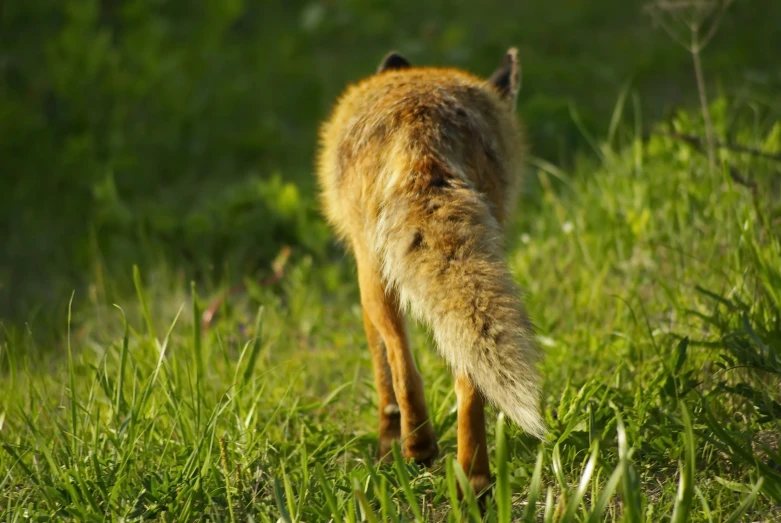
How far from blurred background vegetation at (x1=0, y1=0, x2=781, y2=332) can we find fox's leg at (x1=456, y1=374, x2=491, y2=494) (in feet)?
9.36

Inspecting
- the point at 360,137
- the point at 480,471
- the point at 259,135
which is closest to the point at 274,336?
the point at 360,137

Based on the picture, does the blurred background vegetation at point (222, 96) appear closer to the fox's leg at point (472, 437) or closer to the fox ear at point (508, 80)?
the fox ear at point (508, 80)

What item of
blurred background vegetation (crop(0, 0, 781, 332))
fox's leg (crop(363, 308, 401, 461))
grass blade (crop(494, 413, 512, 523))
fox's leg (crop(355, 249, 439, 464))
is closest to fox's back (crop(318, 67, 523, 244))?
fox's leg (crop(355, 249, 439, 464))

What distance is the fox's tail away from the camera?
2.45m

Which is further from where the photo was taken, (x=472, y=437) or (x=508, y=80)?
(x=508, y=80)

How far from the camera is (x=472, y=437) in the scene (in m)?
2.97

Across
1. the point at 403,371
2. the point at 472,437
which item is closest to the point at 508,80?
the point at 403,371

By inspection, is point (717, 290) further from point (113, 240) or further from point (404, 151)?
point (113, 240)

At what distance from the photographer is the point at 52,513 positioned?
8.95ft

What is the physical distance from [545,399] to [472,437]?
590 millimetres

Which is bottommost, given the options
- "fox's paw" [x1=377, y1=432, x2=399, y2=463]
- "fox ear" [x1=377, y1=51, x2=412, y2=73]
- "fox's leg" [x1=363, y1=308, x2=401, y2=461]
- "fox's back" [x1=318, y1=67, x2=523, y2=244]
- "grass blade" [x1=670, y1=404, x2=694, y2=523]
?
"fox's paw" [x1=377, y1=432, x2=399, y2=463]

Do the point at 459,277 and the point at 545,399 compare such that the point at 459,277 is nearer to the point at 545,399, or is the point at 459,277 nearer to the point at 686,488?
the point at 686,488

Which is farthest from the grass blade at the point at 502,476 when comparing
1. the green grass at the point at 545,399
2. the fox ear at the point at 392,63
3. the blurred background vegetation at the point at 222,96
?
the blurred background vegetation at the point at 222,96

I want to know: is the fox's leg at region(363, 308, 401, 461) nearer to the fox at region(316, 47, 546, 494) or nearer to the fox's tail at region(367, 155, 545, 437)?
the fox at region(316, 47, 546, 494)
